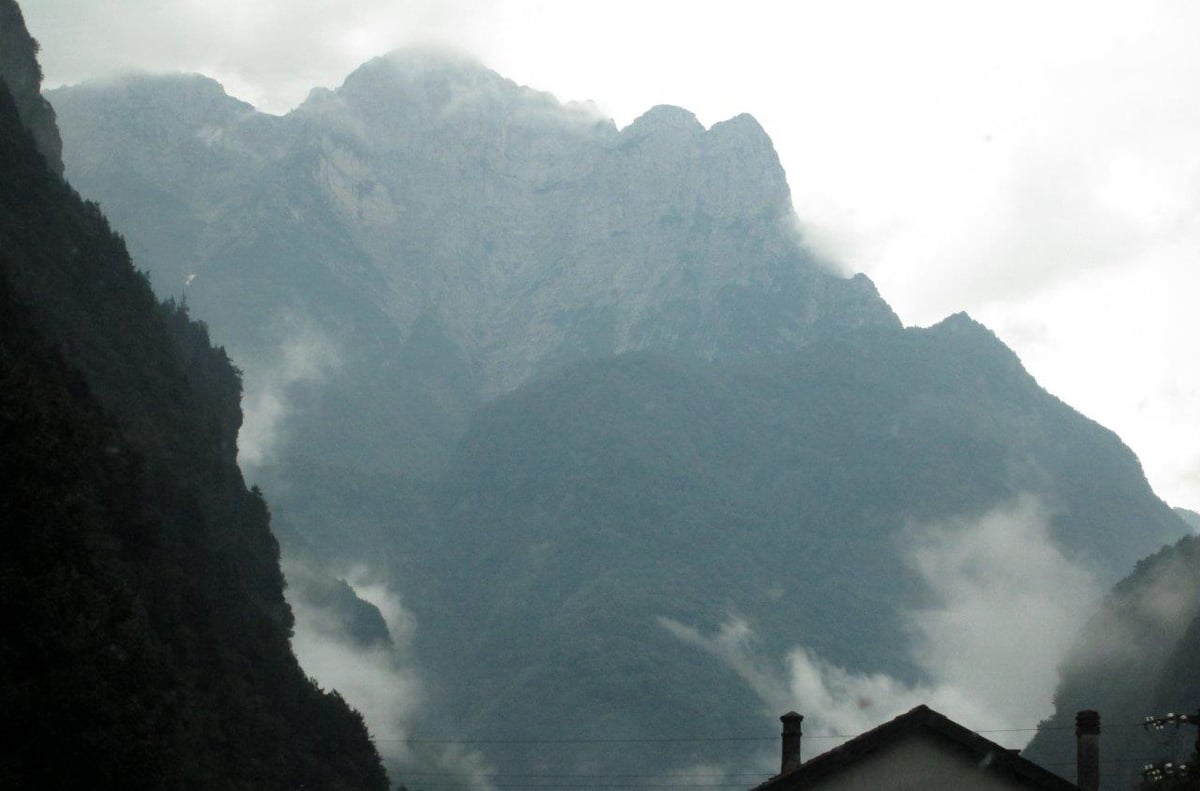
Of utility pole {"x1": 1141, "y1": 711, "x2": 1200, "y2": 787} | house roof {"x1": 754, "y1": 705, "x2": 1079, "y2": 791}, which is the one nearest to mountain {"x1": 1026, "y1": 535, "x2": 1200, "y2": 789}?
utility pole {"x1": 1141, "y1": 711, "x2": 1200, "y2": 787}

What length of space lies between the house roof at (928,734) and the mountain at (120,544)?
1512cm

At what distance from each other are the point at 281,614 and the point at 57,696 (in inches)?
2169

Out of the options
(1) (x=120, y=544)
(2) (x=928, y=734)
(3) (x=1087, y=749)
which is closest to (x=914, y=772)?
(2) (x=928, y=734)

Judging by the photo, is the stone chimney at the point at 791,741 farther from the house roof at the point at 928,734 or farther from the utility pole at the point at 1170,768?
the utility pole at the point at 1170,768

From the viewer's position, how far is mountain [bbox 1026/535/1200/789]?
103 meters

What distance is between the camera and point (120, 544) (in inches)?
2377

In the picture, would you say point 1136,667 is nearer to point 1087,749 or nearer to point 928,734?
point 1087,749

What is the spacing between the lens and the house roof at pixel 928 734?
91.3 ft

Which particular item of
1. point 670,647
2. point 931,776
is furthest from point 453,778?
point 931,776

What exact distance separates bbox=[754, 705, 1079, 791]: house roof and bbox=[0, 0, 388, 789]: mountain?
15116 mm

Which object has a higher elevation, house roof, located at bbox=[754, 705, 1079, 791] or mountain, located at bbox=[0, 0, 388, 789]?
mountain, located at bbox=[0, 0, 388, 789]

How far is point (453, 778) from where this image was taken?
14762 cm

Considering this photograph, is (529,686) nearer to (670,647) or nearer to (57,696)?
(670,647)

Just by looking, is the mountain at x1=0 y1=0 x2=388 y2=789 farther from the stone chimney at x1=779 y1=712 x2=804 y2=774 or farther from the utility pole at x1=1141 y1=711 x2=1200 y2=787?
the utility pole at x1=1141 y1=711 x2=1200 y2=787
